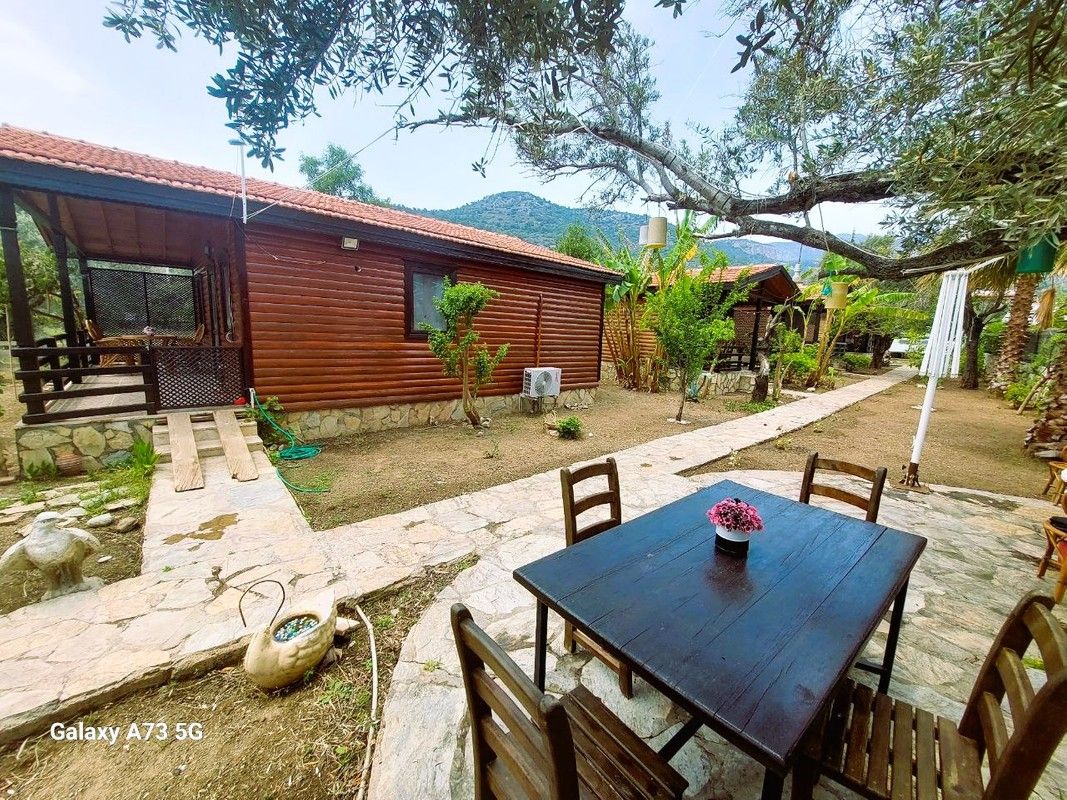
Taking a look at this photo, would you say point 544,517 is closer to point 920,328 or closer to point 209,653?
point 209,653

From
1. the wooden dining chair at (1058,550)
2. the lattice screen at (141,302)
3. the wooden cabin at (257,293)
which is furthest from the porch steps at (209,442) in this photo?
the wooden dining chair at (1058,550)

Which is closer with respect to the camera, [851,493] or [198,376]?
[851,493]

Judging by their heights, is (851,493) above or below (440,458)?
above

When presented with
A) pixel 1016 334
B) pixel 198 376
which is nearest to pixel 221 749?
pixel 198 376

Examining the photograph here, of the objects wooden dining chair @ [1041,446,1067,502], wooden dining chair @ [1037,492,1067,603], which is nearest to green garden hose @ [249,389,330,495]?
wooden dining chair @ [1037,492,1067,603]

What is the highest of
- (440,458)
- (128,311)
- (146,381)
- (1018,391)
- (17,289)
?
(17,289)

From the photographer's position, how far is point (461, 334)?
23.2 ft

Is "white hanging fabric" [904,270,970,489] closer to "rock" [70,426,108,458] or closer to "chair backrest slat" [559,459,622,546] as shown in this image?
"chair backrest slat" [559,459,622,546]

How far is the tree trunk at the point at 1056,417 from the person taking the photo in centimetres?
641

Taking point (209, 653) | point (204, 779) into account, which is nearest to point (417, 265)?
point (209, 653)

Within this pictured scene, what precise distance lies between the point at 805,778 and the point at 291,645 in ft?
7.28

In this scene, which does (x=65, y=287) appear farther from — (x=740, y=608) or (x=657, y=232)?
(x=740, y=608)

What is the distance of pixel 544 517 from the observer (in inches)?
157

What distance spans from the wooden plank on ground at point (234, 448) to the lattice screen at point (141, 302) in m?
6.88
